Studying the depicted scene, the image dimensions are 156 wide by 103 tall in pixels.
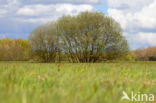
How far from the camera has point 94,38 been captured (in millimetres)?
62406

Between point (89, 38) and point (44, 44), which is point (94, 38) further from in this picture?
point (44, 44)

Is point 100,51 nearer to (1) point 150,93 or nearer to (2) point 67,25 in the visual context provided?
(2) point 67,25

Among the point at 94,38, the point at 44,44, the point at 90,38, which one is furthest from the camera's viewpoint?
the point at 44,44

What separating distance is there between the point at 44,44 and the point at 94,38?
1449 cm

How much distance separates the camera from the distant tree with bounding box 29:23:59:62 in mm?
70625

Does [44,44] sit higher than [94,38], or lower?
lower

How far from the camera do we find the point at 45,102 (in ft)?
10.7

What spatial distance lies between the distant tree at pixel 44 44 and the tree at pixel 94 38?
6.63m

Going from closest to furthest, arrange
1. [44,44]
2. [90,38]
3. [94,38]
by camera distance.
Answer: [90,38], [94,38], [44,44]

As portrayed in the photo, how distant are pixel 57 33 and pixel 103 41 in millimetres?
10863

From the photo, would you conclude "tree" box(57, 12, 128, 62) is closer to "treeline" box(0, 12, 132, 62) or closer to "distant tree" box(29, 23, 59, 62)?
"treeline" box(0, 12, 132, 62)

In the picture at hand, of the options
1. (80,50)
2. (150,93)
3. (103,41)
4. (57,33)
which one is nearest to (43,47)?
(57,33)

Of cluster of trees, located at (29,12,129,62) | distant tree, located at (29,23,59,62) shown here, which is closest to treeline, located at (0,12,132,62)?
cluster of trees, located at (29,12,129,62)

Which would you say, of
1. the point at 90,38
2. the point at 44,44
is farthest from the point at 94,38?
the point at 44,44
